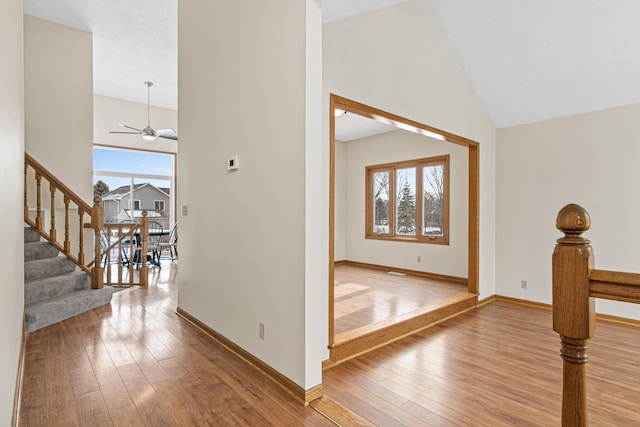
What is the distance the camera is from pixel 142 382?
218cm

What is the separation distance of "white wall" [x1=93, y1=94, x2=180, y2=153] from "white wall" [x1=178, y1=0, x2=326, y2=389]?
404cm

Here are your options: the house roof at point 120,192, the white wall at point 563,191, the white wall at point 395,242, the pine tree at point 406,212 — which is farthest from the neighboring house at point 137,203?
the white wall at point 563,191

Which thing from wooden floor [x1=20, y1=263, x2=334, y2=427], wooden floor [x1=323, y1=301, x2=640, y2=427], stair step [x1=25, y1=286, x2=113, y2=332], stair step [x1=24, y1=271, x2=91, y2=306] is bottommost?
wooden floor [x1=323, y1=301, x2=640, y2=427]

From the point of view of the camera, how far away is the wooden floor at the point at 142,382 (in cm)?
183

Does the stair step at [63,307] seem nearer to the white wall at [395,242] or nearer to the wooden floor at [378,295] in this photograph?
the wooden floor at [378,295]

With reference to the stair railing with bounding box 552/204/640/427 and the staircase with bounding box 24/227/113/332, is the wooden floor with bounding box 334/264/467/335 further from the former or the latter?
the staircase with bounding box 24/227/113/332

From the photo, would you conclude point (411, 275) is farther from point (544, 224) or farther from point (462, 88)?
point (462, 88)

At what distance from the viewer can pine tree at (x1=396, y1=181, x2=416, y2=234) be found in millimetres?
6324

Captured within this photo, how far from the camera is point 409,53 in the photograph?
3.29 meters

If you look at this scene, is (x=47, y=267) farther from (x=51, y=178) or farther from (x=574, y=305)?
(x=574, y=305)

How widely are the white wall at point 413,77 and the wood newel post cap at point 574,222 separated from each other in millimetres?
1803

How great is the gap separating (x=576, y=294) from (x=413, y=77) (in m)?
2.93

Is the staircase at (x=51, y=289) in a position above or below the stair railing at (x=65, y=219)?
below

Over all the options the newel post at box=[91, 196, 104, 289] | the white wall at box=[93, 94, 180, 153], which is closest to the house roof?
the white wall at box=[93, 94, 180, 153]
